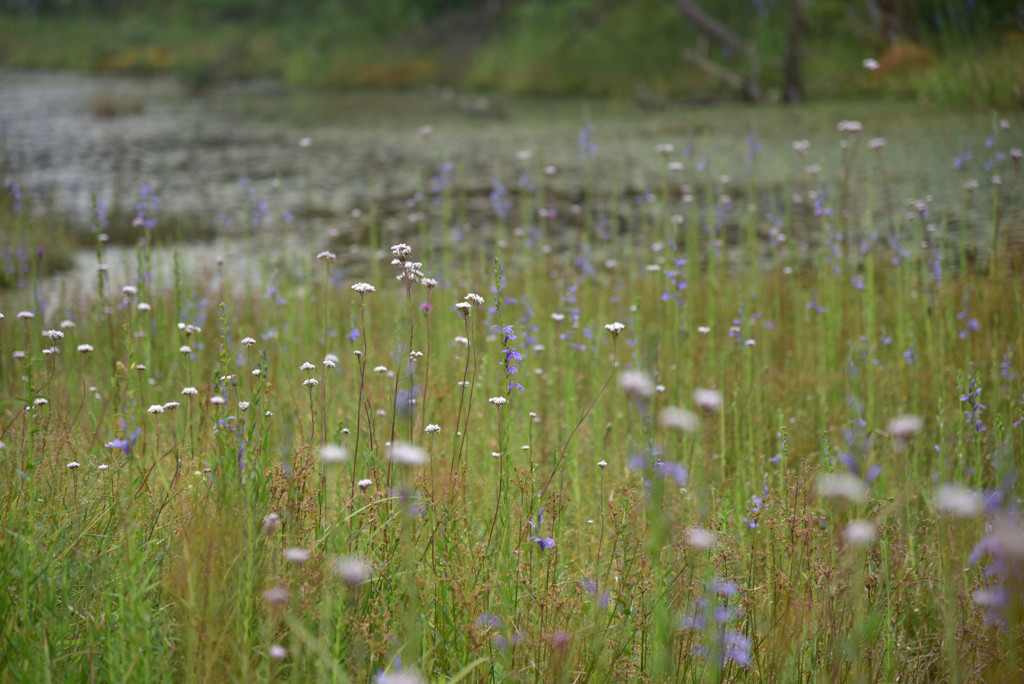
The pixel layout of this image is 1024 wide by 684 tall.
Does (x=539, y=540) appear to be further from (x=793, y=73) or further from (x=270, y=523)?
(x=793, y=73)

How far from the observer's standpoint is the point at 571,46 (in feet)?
69.1

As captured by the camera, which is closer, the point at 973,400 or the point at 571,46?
the point at 973,400

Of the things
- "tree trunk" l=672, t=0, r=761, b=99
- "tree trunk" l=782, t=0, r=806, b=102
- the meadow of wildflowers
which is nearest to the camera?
the meadow of wildflowers

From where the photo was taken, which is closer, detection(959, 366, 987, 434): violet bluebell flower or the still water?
detection(959, 366, 987, 434): violet bluebell flower

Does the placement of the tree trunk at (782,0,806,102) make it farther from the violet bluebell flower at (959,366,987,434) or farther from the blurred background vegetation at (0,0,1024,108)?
the violet bluebell flower at (959,366,987,434)

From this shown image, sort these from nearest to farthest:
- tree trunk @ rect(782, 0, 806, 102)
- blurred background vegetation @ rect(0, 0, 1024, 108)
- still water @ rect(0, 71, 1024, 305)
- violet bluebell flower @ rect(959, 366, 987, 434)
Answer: violet bluebell flower @ rect(959, 366, 987, 434)
still water @ rect(0, 71, 1024, 305)
blurred background vegetation @ rect(0, 0, 1024, 108)
tree trunk @ rect(782, 0, 806, 102)

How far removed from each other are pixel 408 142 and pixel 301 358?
398 inches

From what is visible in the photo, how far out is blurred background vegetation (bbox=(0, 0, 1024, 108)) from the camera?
12703 mm

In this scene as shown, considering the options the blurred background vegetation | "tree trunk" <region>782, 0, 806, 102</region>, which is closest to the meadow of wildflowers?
the blurred background vegetation

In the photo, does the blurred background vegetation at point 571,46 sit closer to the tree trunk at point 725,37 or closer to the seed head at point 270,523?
the tree trunk at point 725,37

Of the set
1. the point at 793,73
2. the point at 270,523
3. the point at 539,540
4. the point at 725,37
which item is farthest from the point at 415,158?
the point at 270,523

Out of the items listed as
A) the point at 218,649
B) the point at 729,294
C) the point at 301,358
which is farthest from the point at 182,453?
the point at 729,294

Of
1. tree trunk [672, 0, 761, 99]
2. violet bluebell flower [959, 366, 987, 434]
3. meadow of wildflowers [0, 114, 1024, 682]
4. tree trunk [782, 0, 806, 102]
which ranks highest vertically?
tree trunk [672, 0, 761, 99]

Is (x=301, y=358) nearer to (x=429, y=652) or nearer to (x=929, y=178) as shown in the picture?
(x=429, y=652)
